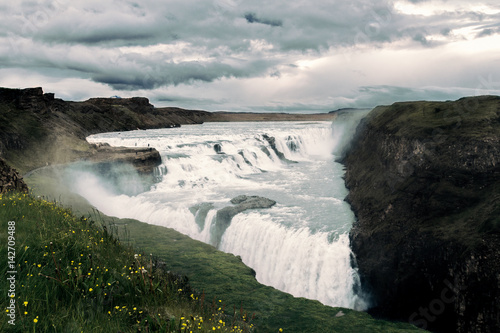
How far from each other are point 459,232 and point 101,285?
37.5ft

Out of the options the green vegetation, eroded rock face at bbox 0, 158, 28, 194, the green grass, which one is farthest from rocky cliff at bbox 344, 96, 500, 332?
eroded rock face at bbox 0, 158, 28, 194

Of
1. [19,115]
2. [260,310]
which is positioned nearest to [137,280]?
[260,310]

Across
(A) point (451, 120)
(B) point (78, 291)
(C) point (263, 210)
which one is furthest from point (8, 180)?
(A) point (451, 120)

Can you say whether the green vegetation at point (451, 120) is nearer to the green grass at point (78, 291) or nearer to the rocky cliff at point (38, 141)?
the green grass at point (78, 291)

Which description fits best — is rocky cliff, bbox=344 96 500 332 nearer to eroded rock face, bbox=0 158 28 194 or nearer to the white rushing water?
the white rushing water

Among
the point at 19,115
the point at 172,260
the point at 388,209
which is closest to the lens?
the point at 172,260

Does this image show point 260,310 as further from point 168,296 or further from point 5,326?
point 5,326

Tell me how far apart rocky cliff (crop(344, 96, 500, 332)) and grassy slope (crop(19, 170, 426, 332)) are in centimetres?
204

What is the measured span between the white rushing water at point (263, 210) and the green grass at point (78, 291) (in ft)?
26.9

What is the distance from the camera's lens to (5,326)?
3465mm

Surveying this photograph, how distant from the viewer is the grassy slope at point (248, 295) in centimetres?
870

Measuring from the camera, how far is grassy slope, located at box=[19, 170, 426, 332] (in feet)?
28.5
